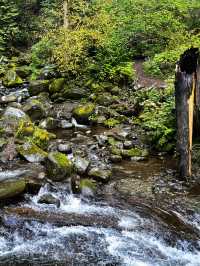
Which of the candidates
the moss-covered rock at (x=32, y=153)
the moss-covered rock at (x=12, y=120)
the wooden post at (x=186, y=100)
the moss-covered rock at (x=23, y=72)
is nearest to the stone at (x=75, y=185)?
the moss-covered rock at (x=32, y=153)

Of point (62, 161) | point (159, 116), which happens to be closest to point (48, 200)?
point (62, 161)

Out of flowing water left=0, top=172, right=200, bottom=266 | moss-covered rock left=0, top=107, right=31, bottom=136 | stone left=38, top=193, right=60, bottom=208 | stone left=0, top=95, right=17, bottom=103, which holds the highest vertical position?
stone left=0, top=95, right=17, bottom=103

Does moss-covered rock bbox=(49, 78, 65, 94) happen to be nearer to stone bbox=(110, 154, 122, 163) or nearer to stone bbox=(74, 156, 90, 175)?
stone bbox=(110, 154, 122, 163)

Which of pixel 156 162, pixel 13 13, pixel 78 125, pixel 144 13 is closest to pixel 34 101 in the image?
pixel 78 125

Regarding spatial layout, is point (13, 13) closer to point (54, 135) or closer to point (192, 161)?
point (54, 135)

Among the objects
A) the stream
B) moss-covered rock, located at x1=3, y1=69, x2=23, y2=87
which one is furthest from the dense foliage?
the stream

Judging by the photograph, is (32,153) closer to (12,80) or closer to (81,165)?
(81,165)

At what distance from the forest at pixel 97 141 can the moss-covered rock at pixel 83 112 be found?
0.14ft

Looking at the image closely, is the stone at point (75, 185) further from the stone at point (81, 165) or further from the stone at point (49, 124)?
the stone at point (49, 124)

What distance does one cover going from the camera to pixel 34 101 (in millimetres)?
17203

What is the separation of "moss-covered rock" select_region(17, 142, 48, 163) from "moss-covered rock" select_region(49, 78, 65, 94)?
5.99 m

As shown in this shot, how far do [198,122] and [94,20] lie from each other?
898cm

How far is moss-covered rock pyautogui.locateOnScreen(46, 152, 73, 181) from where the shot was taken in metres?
11.4

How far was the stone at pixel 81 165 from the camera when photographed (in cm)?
1179
